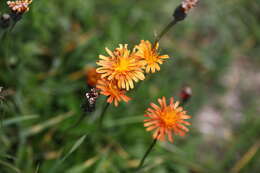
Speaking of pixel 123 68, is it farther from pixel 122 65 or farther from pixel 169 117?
pixel 169 117

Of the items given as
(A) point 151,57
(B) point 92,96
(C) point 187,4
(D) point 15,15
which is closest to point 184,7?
(C) point 187,4

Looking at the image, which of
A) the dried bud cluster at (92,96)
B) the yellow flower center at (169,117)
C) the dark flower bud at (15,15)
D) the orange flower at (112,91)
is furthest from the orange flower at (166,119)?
the dark flower bud at (15,15)

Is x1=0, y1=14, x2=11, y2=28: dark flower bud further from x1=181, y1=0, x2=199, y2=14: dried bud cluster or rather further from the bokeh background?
x1=181, y1=0, x2=199, y2=14: dried bud cluster

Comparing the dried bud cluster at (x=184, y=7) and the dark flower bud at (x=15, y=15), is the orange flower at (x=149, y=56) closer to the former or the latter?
the dried bud cluster at (x=184, y=7)

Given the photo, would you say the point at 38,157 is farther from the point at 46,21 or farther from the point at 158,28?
the point at 158,28

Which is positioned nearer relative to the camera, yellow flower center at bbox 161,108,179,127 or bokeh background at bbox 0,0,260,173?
yellow flower center at bbox 161,108,179,127

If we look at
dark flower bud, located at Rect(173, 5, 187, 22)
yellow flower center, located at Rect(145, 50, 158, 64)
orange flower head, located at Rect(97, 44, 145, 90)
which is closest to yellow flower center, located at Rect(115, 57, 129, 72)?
orange flower head, located at Rect(97, 44, 145, 90)

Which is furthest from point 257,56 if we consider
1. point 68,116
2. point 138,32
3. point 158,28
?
point 68,116
